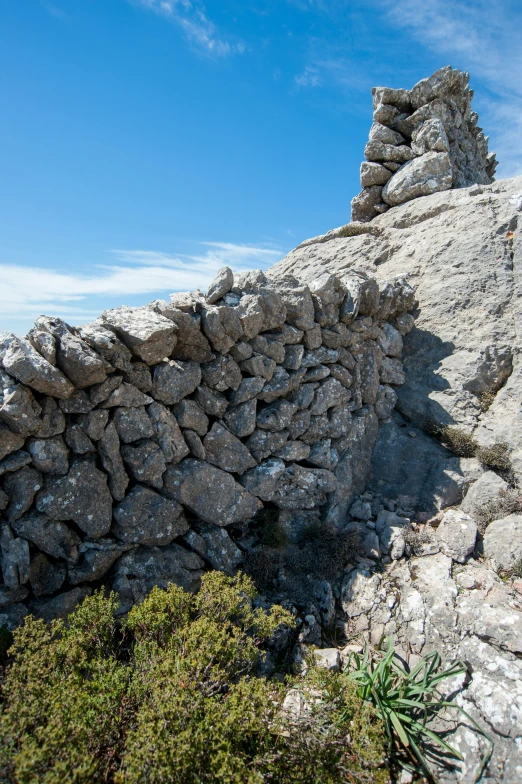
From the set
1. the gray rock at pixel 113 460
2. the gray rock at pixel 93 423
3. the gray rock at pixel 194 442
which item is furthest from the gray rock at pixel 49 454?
the gray rock at pixel 194 442

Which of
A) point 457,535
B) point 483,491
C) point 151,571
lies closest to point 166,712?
point 151,571

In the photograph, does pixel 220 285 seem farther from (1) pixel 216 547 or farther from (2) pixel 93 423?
(1) pixel 216 547

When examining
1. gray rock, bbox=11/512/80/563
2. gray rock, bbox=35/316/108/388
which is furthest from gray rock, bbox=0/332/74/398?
gray rock, bbox=11/512/80/563

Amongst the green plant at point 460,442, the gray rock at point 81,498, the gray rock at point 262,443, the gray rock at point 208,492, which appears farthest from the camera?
the green plant at point 460,442

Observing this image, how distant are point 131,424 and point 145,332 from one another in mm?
1429

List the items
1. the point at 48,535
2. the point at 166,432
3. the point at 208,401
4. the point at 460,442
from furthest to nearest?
the point at 460,442 → the point at 208,401 → the point at 166,432 → the point at 48,535

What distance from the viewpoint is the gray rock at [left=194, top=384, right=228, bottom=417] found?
7.71 meters

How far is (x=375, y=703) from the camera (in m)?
5.61

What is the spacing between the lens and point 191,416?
24.5 ft

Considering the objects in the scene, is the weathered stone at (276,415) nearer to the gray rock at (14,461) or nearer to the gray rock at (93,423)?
the gray rock at (93,423)

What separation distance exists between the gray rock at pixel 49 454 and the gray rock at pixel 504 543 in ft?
23.3

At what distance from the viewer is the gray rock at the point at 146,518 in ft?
22.5

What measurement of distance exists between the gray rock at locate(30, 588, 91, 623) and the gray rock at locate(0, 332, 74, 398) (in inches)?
114

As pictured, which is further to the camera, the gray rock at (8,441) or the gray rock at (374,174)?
the gray rock at (374,174)
